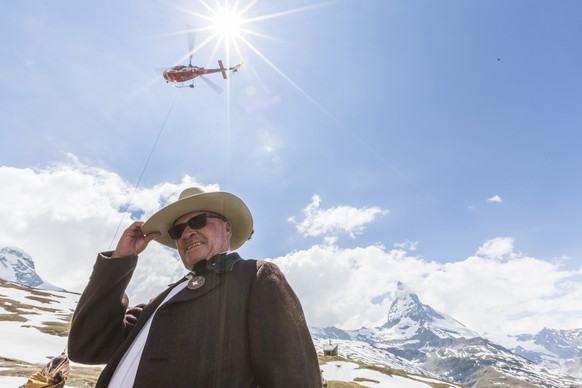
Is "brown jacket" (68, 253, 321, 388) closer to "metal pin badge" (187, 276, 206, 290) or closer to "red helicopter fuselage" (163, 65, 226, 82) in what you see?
"metal pin badge" (187, 276, 206, 290)

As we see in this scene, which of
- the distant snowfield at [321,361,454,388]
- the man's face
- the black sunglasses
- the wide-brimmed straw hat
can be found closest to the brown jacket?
the man's face

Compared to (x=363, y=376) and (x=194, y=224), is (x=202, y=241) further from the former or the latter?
(x=363, y=376)

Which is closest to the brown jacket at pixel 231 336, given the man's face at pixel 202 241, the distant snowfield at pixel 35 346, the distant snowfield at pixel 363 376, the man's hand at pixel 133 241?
the man's face at pixel 202 241

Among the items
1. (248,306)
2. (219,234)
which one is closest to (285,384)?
(248,306)

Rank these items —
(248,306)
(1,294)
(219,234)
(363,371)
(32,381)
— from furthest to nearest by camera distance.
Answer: (1,294), (363,371), (219,234), (32,381), (248,306)

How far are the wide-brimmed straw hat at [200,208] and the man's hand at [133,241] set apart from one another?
2.8 inches

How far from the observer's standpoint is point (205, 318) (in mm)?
2801

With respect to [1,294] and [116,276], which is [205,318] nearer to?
[116,276]

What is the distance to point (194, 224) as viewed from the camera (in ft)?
13.3

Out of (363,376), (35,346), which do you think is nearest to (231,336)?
(35,346)

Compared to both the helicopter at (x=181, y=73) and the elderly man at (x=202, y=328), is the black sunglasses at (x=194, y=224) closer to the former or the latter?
the elderly man at (x=202, y=328)

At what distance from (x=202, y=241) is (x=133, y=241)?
91cm

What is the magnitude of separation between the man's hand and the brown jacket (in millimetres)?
951

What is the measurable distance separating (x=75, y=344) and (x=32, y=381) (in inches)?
21.2
